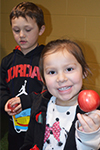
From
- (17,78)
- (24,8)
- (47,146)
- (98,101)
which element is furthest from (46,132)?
(24,8)

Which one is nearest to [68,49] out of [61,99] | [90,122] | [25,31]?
[61,99]

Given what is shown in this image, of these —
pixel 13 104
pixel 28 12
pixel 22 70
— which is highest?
pixel 28 12

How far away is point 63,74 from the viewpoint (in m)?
0.98

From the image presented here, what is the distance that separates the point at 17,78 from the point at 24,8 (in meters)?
0.57

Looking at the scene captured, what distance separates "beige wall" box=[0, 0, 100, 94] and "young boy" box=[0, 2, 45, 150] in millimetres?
537

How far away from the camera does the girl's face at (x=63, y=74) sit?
99 centimetres

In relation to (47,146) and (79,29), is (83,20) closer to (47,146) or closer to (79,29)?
(79,29)

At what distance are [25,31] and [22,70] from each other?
1.03 ft

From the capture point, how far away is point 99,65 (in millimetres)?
2113

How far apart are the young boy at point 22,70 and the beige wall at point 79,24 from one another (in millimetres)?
537

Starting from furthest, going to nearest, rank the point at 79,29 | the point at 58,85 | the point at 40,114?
1. the point at 79,29
2. the point at 40,114
3. the point at 58,85

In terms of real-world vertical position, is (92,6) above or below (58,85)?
above

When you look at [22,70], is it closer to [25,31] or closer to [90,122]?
[25,31]

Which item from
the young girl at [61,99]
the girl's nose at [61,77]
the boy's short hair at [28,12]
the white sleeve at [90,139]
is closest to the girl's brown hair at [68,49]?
the young girl at [61,99]
